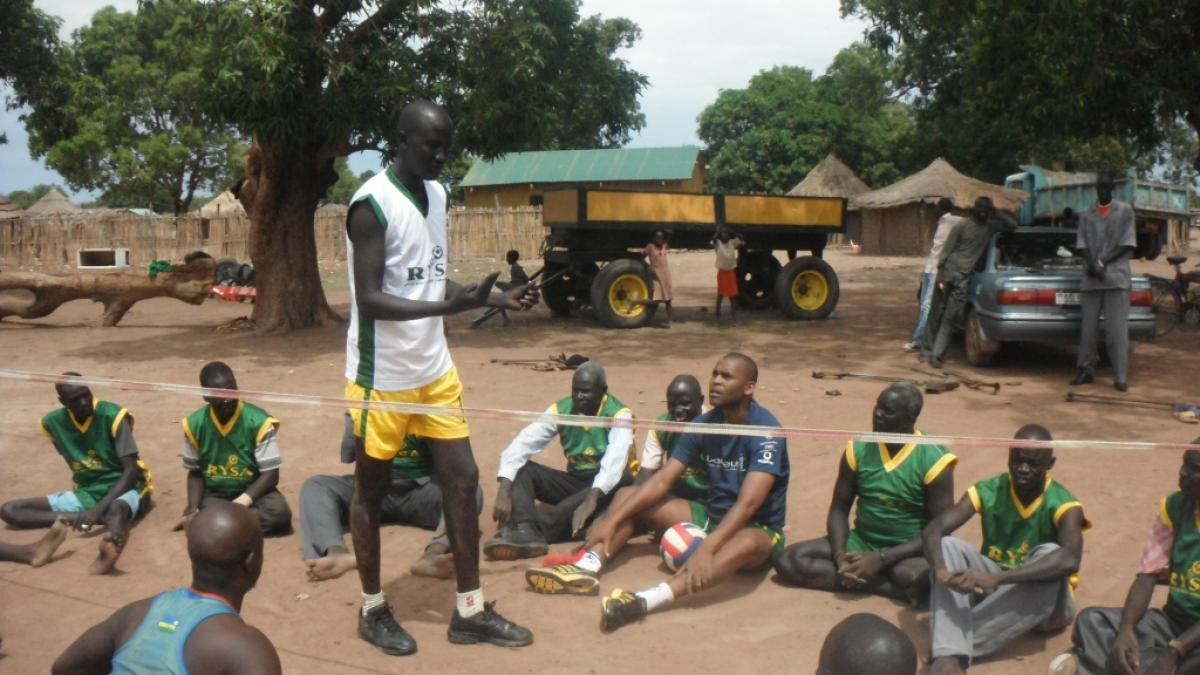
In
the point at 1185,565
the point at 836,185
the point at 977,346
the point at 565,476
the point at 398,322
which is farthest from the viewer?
the point at 836,185

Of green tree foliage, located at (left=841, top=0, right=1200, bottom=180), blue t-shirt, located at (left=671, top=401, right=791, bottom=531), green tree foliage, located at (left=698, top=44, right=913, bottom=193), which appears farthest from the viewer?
green tree foliage, located at (left=698, top=44, right=913, bottom=193)

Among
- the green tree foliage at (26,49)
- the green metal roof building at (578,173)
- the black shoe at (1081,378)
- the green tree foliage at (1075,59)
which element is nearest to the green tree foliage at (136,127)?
the green metal roof building at (578,173)

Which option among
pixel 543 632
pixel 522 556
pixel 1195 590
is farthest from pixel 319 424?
pixel 1195 590

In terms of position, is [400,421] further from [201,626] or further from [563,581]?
[201,626]

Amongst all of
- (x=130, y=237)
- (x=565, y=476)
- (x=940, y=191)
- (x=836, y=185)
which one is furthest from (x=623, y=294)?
(x=836, y=185)

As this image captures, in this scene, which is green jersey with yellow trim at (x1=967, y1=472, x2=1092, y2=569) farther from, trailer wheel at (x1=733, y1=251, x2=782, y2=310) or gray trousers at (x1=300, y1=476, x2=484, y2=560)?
trailer wheel at (x1=733, y1=251, x2=782, y2=310)

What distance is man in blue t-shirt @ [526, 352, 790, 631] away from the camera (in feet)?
15.0

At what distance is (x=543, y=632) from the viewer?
14.2 ft

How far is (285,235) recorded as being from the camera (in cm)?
1396

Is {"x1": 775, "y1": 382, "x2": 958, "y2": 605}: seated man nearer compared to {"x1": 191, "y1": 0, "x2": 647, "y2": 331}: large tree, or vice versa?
{"x1": 775, "y1": 382, "x2": 958, "y2": 605}: seated man

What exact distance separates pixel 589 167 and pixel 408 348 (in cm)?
3793

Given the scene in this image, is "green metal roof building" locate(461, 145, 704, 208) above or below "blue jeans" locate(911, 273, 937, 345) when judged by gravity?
above

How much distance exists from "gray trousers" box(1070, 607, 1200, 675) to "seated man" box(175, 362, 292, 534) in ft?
12.6

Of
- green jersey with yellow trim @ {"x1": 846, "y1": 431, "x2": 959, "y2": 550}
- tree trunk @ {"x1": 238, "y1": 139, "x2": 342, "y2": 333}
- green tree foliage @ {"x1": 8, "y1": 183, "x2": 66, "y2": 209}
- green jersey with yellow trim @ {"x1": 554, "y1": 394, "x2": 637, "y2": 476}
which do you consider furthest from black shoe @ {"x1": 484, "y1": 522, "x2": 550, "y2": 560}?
green tree foliage @ {"x1": 8, "y1": 183, "x2": 66, "y2": 209}
